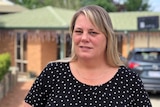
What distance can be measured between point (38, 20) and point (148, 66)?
9609mm

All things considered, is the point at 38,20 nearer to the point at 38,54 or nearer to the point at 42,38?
the point at 42,38

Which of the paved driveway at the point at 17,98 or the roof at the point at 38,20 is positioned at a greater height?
the roof at the point at 38,20

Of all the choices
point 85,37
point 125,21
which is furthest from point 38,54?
point 85,37

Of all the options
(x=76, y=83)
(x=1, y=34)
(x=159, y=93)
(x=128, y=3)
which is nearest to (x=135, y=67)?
(x=159, y=93)

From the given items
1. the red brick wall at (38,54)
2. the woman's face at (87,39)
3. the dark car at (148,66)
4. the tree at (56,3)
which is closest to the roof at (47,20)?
the red brick wall at (38,54)

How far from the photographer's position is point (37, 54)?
1755 centimetres

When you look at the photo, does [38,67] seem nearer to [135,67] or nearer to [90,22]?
[135,67]

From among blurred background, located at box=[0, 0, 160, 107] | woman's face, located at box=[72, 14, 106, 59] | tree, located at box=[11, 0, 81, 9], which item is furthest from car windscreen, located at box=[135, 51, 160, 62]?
tree, located at box=[11, 0, 81, 9]

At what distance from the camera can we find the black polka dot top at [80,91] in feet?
7.22

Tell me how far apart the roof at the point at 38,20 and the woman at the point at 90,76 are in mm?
14449

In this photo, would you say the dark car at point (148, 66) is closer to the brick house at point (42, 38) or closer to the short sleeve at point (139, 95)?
the brick house at point (42, 38)

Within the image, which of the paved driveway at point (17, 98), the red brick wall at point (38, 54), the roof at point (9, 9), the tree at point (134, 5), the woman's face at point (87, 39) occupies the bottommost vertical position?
the tree at point (134, 5)

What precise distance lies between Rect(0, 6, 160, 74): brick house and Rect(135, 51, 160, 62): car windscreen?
5.86m

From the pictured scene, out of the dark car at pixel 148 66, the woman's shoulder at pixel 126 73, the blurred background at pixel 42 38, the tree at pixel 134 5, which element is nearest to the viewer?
the woman's shoulder at pixel 126 73
